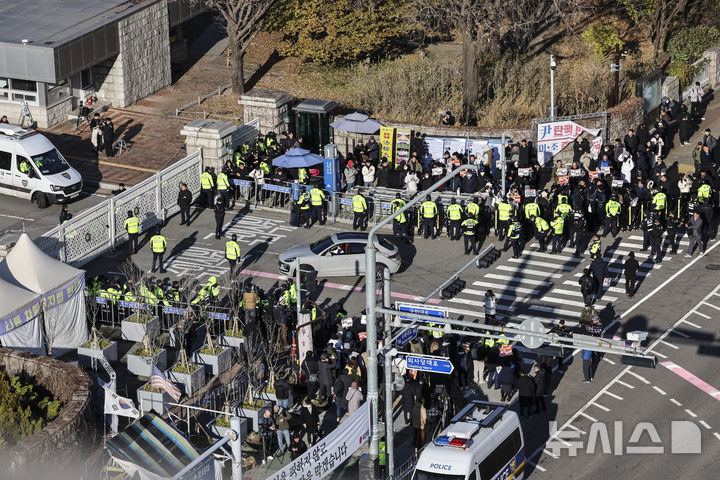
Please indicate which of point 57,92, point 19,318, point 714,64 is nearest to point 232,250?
point 19,318

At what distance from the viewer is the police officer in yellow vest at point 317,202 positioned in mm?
44594

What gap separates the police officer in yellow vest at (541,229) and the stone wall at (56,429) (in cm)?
1613

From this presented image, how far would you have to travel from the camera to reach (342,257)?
40.8 metres

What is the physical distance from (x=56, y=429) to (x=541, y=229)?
60.0 feet

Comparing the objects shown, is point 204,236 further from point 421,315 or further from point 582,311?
point 421,315

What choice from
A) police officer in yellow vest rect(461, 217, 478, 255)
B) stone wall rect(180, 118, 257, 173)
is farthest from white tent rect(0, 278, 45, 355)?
police officer in yellow vest rect(461, 217, 478, 255)

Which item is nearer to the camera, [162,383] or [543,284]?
[162,383]

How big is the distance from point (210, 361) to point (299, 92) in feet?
79.2

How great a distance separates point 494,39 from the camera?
184ft

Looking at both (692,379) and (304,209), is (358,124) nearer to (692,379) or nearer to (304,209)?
(304,209)

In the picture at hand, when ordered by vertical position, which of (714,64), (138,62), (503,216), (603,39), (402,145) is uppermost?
(603,39)

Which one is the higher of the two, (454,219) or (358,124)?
(358,124)

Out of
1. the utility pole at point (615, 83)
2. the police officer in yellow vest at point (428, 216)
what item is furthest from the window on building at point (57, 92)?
the utility pole at point (615, 83)

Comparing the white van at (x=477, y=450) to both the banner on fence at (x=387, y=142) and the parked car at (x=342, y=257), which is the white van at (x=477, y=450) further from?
the banner on fence at (x=387, y=142)
